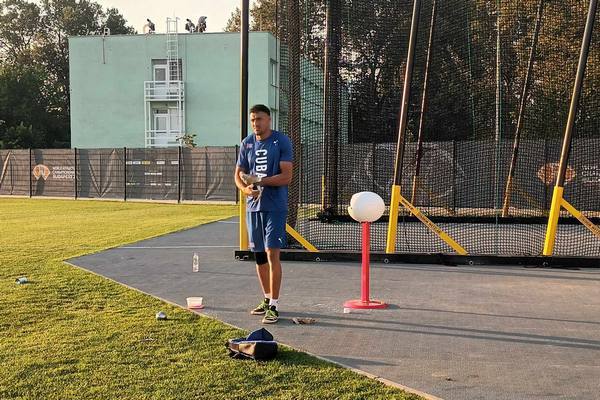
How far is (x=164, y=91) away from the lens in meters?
35.8

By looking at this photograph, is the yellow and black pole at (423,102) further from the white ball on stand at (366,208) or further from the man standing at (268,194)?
the man standing at (268,194)

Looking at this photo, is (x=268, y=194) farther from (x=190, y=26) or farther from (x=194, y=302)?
(x=190, y=26)

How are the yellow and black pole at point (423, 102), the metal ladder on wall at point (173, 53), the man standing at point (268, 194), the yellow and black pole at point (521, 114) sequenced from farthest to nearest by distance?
the metal ladder on wall at point (173, 53) < the yellow and black pole at point (423, 102) < the yellow and black pole at point (521, 114) < the man standing at point (268, 194)

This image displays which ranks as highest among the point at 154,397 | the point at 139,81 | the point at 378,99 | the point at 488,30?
the point at 139,81

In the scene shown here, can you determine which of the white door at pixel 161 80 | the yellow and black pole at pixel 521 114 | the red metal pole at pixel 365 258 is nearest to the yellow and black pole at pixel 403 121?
the red metal pole at pixel 365 258

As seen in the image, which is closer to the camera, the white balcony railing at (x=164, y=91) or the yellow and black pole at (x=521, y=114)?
the yellow and black pole at (x=521, y=114)

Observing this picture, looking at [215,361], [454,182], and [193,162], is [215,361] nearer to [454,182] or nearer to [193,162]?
[454,182]

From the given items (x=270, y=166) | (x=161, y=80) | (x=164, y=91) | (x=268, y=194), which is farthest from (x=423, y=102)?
(x=161, y=80)

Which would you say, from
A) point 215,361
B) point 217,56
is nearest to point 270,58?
point 217,56

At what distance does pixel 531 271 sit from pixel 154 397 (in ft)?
20.1

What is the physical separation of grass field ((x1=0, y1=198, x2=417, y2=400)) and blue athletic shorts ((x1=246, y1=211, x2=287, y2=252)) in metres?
0.86

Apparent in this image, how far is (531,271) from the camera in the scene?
26.6 feet

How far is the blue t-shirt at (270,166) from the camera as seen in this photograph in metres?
5.50

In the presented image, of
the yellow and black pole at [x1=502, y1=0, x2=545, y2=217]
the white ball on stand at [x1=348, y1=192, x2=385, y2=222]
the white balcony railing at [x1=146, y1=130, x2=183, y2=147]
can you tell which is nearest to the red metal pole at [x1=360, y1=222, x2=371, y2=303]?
the white ball on stand at [x1=348, y1=192, x2=385, y2=222]
